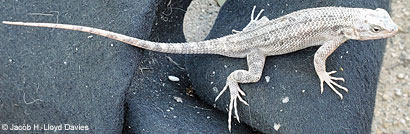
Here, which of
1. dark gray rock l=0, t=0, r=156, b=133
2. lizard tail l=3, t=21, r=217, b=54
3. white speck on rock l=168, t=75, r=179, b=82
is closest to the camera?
lizard tail l=3, t=21, r=217, b=54

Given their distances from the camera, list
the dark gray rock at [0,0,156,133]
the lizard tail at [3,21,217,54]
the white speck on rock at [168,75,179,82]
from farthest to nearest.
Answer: the white speck on rock at [168,75,179,82]
the dark gray rock at [0,0,156,133]
the lizard tail at [3,21,217,54]

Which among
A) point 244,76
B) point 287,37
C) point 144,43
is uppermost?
point 287,37

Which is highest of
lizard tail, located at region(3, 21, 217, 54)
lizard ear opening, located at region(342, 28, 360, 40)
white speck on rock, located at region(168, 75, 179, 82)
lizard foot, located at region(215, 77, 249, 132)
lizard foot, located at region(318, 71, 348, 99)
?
lizard ear opening, located at region(342, 28, 360, 40)

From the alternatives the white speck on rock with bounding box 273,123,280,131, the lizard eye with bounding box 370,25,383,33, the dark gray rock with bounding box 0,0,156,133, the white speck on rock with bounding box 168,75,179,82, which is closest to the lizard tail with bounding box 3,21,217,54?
the dark gray rock with bounding box 0,0,156,133

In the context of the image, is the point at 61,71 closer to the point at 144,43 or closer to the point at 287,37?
the point at 144,43

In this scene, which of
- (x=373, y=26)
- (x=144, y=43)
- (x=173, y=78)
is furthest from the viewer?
(x=173, y=78)

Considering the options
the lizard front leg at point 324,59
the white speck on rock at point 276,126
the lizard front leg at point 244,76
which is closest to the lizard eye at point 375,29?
the lizard front leg at point 324,59

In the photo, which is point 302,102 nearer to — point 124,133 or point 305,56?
point 305,56

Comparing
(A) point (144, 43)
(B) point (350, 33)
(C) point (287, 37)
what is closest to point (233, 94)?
(C) point (287, 37)

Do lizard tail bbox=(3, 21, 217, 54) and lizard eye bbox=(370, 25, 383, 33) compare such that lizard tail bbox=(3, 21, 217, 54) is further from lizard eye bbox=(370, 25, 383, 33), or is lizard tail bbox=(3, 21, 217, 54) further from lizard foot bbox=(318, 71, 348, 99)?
lizard eye bbox=(370, 25, 383, 33)
